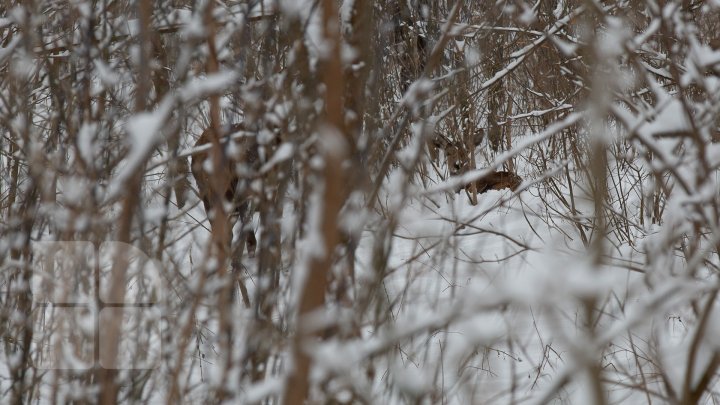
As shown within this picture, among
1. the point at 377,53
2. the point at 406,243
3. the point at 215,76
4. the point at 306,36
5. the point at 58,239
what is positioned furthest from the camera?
the point at 406,243

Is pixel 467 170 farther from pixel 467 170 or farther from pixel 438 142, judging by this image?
pixel 438 142

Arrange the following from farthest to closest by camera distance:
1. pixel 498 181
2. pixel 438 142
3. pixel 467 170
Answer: pixel 498 181, pixel 438 142, pixel 467 170

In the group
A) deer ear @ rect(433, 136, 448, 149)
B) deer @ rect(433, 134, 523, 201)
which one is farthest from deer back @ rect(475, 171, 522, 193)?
deer ear @ rect(433, 136, 448, 149)

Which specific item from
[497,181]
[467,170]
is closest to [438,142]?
[467,170]

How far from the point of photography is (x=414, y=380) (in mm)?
945

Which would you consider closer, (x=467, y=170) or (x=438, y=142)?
(x=467, y=170)

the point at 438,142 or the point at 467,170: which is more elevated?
the point at 438,142

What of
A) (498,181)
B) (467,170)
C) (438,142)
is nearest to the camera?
(467,170)

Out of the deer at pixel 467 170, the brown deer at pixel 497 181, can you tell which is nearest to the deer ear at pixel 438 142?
the deer at pixel 467 170

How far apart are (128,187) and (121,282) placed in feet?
0.53

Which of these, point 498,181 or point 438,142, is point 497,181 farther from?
point 438,142

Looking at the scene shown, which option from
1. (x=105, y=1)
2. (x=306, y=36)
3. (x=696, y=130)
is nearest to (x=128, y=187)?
(x=306, y=36)

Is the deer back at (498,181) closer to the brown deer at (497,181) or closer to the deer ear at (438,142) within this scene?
the brown deer at (497,181)

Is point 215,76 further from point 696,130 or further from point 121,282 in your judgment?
point 696,130
